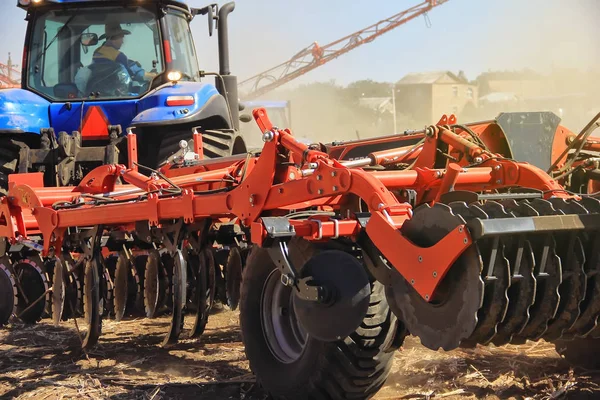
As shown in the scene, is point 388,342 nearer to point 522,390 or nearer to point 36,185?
point 522,390

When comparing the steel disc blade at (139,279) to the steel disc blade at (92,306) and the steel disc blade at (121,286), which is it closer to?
the steel disc blade at (121,286)

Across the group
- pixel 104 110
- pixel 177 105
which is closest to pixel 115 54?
pixel 104 110

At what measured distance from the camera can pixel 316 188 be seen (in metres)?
3.23

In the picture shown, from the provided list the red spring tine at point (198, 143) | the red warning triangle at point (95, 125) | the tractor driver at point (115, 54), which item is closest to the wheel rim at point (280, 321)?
the red spring tine at point (198, 143)

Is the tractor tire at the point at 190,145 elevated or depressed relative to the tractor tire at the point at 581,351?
elevated

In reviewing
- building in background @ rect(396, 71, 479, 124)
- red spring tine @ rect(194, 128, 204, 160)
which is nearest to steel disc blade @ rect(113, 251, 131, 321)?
red spring tine @ rect(194, 128, 204, 160)

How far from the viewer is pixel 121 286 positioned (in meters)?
4.73

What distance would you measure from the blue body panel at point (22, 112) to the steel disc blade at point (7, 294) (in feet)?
4.27

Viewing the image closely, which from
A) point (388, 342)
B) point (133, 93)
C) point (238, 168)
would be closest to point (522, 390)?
point (388, 342)

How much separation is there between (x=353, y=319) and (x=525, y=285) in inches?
24.0

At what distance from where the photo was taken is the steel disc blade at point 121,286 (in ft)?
15.4

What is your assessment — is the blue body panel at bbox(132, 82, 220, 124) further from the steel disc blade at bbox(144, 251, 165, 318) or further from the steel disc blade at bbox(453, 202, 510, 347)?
the steel disc blade at bbox(453, 202, 510, 347)

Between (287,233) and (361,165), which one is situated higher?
(361,165)

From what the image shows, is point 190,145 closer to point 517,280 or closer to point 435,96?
point 517,280
